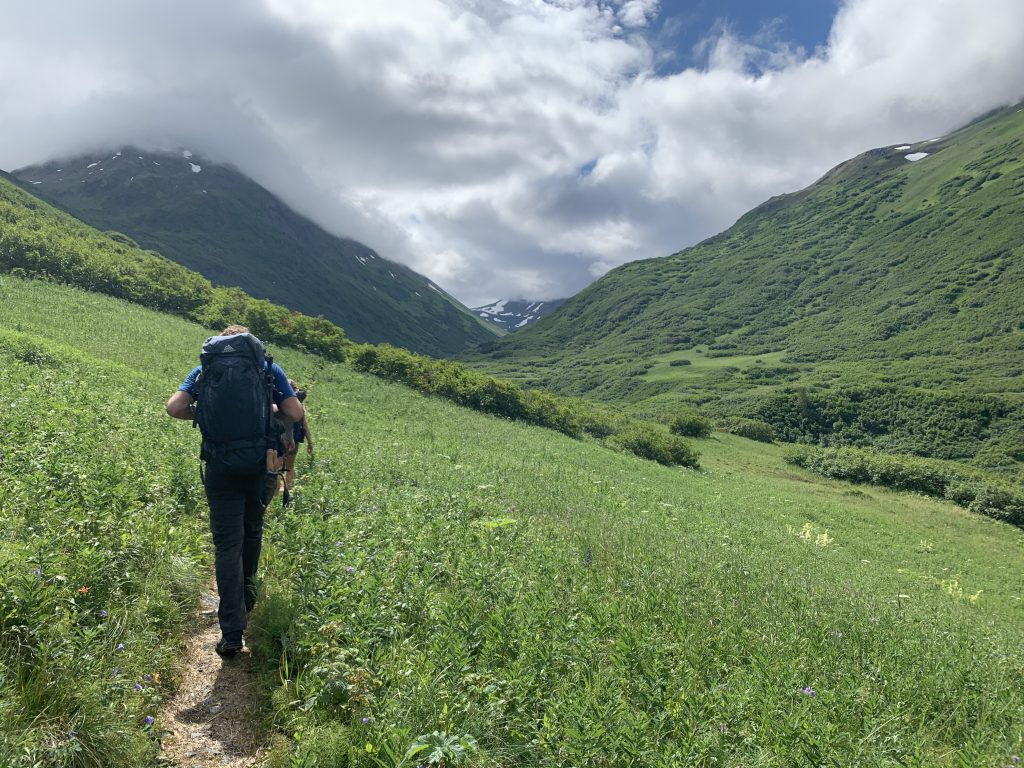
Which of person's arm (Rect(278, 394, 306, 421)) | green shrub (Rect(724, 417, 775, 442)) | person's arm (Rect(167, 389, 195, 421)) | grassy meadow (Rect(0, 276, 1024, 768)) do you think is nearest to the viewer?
grassy meadow (Rect(0, 276, 1024, 768))

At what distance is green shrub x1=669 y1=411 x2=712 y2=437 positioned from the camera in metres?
77.6

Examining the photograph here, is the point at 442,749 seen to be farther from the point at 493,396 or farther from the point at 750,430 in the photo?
the point at 750,430

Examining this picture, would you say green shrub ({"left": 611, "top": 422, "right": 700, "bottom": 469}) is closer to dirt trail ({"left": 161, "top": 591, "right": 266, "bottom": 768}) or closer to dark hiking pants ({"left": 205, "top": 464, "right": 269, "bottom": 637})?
dark hiking pants ({"left": 205, "top": 464, "right": 269, "bottom": 637})

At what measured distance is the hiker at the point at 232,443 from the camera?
4.86m

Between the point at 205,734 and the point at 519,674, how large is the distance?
2410 mm

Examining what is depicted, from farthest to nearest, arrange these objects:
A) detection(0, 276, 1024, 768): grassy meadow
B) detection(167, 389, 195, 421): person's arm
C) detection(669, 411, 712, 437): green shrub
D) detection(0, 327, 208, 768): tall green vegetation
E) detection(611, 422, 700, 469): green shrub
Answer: detection(669, 411, 712, 437): green shrub < detection(611, 422, 700, 469): green shrub < detection(167, 389, 195, 421): person's arm < detection(0, 276, 1024, 768): grassy meadow < detection(0, 327, 208, 768): tall green vegetation

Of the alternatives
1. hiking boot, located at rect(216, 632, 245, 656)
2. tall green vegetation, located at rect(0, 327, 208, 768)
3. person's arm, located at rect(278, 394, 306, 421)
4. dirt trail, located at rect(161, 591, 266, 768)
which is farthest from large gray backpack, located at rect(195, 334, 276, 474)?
dirt trail, located at rect(161, 591, 266, 768)

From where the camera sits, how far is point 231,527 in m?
5.07

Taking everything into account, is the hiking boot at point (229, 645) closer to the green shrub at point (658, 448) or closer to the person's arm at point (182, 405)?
the person's arm at point (182, 405)

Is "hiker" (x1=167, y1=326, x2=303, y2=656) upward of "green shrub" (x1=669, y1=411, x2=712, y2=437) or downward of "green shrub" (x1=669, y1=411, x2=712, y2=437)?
downward

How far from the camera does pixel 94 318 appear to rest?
3269 cm

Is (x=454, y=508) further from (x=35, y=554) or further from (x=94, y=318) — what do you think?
(x=94, y=318)

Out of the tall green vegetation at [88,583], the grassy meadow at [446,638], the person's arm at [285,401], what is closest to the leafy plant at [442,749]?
the grassy meadow at [446,638]

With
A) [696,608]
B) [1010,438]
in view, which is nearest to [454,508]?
[696,608]
